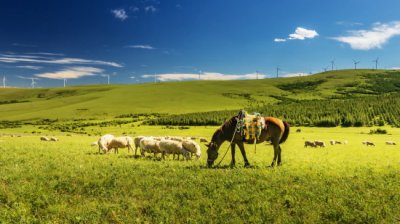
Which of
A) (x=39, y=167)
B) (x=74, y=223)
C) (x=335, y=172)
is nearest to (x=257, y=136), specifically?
(x=335, y=172)

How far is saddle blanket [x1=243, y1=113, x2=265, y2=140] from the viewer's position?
19.1 meters

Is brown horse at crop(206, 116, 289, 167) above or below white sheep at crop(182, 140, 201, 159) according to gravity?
above

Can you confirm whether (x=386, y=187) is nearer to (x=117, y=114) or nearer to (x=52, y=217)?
(x=52, y=217)

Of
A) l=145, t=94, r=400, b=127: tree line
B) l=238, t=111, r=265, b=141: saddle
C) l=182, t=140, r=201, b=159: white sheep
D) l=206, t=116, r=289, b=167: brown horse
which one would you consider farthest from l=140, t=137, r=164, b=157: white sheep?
l=145, t=94, r=400, b=127: tree line

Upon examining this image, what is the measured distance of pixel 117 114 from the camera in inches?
7023

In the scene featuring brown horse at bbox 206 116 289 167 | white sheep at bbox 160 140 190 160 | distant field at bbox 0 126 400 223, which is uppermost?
brown horse at bbox 206 116 289 167

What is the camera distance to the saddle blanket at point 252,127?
19.1 m

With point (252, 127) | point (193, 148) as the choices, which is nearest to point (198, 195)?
point (252, 127)

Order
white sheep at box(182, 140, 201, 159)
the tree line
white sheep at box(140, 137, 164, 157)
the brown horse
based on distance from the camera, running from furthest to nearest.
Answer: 1. the tree line
2. white sheep at box(182, 140, 201, 159)
3. white sheep at box(140, 137, 164, 157)
4. the brown horse

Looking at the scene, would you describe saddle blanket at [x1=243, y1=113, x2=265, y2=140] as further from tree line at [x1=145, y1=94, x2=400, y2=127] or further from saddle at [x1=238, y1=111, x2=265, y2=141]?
tree line at [x1=145, y1=94, x2=400, y2=127]

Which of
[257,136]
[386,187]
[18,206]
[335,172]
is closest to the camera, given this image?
[18,206]

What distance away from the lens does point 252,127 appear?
19.1m

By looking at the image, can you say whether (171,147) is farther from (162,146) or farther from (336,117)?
(336,117)

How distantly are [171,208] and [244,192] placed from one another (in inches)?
128
